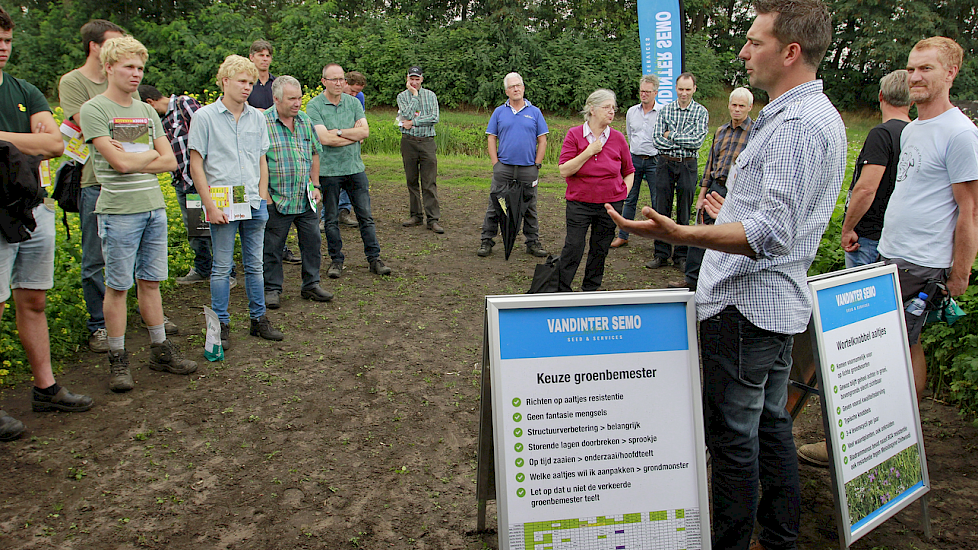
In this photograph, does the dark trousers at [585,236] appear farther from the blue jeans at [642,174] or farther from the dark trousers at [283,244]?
the dark trousers at [283,244]

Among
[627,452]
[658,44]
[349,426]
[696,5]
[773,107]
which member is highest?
[696,5]

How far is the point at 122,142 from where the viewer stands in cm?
431

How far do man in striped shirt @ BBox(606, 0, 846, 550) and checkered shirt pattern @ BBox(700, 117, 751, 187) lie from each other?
3.48 meters

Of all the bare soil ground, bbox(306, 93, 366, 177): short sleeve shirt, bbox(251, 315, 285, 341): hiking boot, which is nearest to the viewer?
the bare soil ground

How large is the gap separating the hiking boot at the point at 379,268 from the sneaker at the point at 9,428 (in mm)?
3877

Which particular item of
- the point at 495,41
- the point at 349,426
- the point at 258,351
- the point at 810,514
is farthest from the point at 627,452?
the point at 495,41

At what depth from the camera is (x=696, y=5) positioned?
112 ft

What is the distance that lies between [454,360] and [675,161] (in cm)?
386

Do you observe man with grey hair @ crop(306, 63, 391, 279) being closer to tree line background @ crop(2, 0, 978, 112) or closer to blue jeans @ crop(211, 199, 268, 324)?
blue jeans @ crop(211, 199, 268, 324)

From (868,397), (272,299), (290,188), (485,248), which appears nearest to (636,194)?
(485,248)

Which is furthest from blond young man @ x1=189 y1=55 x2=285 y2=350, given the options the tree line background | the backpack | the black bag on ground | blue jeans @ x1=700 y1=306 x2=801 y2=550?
the tree line background

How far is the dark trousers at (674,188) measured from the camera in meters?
7.65

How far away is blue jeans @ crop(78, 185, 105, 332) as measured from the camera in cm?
484

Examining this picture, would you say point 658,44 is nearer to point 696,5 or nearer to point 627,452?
point 627,452
